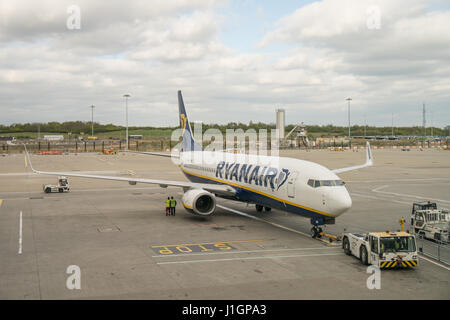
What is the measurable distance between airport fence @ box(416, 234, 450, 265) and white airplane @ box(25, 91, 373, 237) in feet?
15.0

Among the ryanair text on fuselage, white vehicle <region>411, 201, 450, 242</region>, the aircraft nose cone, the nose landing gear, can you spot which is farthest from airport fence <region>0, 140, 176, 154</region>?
the aircraft nose cone

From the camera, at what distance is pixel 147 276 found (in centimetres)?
1730

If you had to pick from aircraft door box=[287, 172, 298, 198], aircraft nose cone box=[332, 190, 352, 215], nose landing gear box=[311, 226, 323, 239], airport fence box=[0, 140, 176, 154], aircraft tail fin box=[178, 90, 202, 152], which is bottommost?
nose landing gear box=[311, 226, 323, 239]

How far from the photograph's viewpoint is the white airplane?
2294 centimetres

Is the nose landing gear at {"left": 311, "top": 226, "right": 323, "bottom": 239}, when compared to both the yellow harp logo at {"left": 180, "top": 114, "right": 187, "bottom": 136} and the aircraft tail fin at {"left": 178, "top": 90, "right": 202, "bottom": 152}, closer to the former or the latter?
the aircraft tail fin at {"left": 178, "top": 90, "right": 202, "bottom": 152}

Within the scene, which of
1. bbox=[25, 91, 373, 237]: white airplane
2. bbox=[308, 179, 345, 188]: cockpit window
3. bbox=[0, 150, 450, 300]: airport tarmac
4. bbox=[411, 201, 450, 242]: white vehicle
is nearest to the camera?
bbox=[0, 150, 450, 300]: airport tarmac

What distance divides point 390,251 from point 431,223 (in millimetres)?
7609

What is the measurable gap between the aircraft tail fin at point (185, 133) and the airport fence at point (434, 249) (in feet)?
78.0

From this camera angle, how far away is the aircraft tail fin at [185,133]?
43.0 m

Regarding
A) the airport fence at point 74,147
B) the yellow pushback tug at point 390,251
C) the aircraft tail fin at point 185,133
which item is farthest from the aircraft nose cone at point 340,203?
the airport fence at point 74,147

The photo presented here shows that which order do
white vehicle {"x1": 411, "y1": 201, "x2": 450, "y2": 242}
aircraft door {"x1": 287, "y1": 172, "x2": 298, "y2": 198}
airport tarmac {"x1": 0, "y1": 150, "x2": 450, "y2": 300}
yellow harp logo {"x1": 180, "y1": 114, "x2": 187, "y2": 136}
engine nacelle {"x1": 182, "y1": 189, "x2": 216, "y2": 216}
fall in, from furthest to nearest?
yellow harp logo {"x1": 180, "y1": 114, "x2": 187, "y2": 136} → engine nacelle {"x1": 182, "y1": 189, "x2": 216, "y2": 216} → aircraft door {"x1": 287, "y1": 172, "x2": 298, "y2": 198} → white vehicle {"x1": 411, "y1": 201, "x2": 450, "y2": 242} → airport tarmac {"x1": 0, "y1": 150, "x2": 450, "y2": 300}

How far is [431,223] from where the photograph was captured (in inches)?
968
